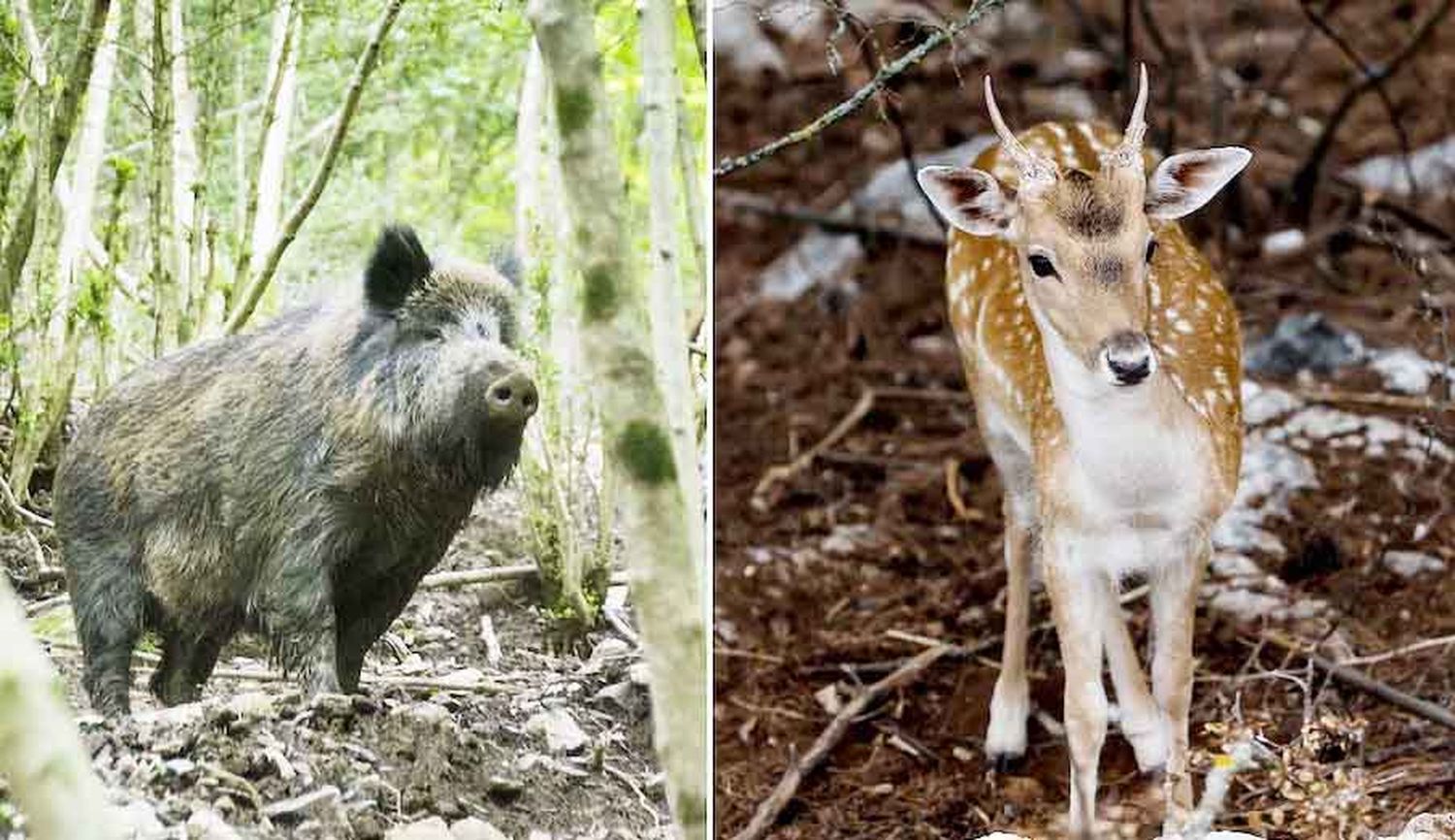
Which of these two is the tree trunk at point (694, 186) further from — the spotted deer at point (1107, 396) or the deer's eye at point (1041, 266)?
the deer's eye at point (1041, 266)

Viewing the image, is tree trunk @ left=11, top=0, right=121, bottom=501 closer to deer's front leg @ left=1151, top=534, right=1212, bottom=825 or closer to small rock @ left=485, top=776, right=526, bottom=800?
small rock @ left=485, top=776, right=526, bottom=800

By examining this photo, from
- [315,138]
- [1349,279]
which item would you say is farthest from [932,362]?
[315,138]

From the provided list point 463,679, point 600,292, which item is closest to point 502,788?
point 463,679

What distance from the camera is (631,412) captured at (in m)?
4.08

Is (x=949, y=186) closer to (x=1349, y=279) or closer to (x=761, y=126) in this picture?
(x=1349, y=279)

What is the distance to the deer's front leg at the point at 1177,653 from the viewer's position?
13.8 feet

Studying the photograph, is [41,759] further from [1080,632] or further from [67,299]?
[1080,632]

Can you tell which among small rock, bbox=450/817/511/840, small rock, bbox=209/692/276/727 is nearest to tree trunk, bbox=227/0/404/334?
small rock, bbox=209/692/276/727

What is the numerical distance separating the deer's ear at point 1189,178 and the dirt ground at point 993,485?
0.50 m

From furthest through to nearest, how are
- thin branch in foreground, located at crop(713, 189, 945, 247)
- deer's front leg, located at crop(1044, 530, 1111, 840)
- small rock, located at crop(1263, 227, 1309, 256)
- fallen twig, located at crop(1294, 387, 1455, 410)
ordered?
thin branch in foreground, located at crop(713, 189, 945, 247) → small rock, located at crop(1263, 227, 1309, 256) → fallen twig, located at crop(1294, 387, 1455, 410) → deer's front leg, located at crop(1044, 530, 1111, 840)

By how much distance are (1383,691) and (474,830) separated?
2.04m

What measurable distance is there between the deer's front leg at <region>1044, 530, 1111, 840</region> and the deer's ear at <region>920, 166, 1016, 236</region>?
1.96 ft

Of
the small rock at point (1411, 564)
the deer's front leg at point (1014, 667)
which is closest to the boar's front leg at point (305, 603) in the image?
the deer's front leg at point (1014, 667)

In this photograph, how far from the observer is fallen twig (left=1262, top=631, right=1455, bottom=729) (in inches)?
188
